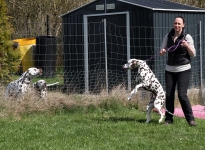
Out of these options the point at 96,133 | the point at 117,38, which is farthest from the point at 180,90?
the point at 117,38

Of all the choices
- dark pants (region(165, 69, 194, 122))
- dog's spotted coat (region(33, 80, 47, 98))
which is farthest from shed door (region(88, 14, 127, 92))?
dark pants (region(165, 69, 194, 122))

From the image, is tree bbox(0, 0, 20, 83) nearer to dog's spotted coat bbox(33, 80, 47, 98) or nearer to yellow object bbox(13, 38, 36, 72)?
dog's spotted coat bbox(33, 80, 47, 98)

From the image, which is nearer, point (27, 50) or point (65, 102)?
point (65, 102)

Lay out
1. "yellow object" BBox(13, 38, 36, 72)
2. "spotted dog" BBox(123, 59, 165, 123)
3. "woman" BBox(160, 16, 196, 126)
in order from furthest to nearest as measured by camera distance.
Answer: "yellow object" BBox(13, 38, 36, 72) < "spotted dog" BBox(123, 59, 165, 123) < "woman" BBox(160, 16, 196, 126)

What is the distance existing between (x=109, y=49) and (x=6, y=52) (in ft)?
8.79

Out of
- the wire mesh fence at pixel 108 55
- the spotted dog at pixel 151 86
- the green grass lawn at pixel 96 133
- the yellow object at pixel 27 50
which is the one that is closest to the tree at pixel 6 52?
the wire mesh fence at pixel 108 55

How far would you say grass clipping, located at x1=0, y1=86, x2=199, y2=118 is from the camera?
956 centimetres

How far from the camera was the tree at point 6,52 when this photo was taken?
12.2 metres

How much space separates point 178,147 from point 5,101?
386 centimetres

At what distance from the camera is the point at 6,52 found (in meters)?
12.7

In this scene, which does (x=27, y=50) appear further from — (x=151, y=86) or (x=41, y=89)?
(x=151, y=86)

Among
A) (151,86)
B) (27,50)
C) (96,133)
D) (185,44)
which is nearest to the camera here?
(96,133)

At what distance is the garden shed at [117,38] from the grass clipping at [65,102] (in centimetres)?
94

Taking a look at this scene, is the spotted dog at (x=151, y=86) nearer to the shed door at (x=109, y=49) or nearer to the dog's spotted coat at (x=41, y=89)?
the dog's spotted coat at (x=41, y=89)
